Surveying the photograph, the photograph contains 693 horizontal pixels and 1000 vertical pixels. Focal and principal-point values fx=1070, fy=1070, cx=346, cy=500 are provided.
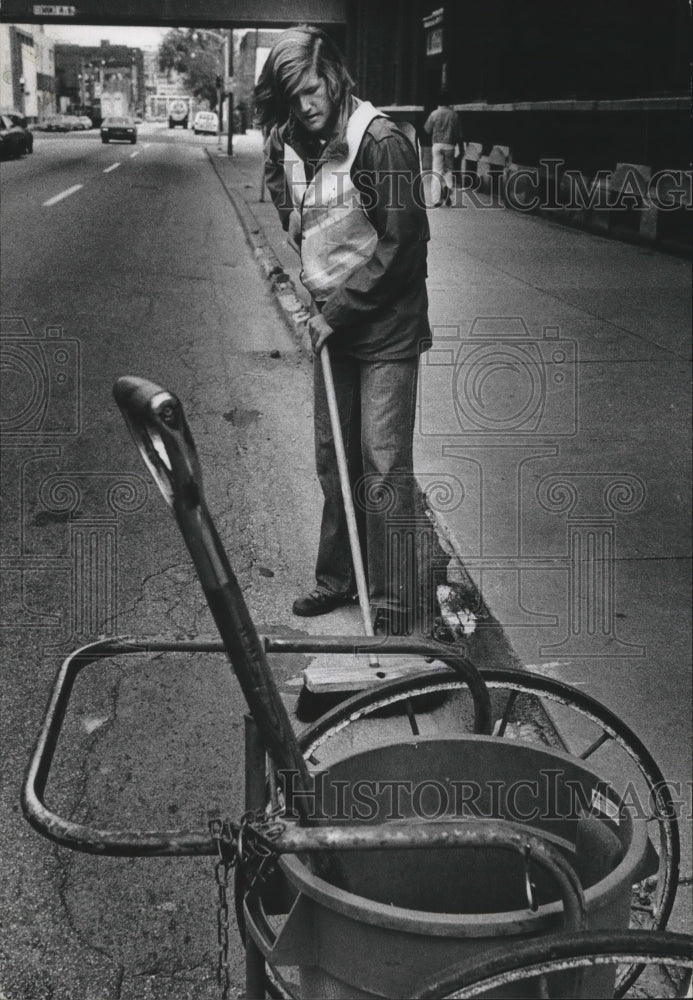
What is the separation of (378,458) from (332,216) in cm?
84

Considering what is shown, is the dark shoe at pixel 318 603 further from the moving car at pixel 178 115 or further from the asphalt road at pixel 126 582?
the moving car at pixel 178 115

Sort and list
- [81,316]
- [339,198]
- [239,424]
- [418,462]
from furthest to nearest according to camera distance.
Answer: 1. [81,316]
2. [239,424]
3. [418,462]
4. [339,198]

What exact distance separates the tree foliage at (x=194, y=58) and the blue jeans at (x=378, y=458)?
103 m

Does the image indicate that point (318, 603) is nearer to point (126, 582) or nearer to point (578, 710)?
point (126, 582)

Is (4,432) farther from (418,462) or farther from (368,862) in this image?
(368,862)

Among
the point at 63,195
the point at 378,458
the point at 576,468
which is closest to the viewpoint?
the point at 378,458

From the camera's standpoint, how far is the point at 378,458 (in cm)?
376

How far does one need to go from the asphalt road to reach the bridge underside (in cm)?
1212

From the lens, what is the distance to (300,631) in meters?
4.32

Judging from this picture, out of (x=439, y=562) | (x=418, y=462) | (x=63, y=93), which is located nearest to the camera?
(x=439, y=562)

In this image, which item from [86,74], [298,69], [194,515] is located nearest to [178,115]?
[86,74]

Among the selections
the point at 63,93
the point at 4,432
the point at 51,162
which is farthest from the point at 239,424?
the point at 63,93

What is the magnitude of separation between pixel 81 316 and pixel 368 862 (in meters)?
8.77

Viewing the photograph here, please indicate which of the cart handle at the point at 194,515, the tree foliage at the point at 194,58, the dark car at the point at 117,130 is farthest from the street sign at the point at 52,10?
the tree foliage at the point at 194,58
